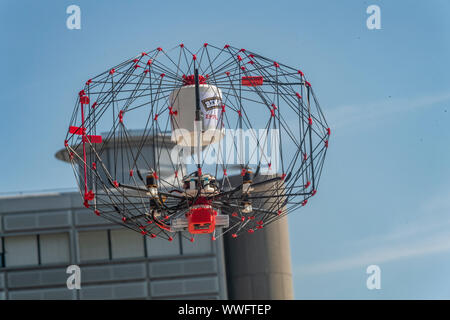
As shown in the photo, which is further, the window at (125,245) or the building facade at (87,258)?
the window at (125,245)

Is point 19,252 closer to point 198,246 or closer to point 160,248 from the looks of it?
point 160,248

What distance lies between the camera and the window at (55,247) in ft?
170

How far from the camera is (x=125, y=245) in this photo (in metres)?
52.1

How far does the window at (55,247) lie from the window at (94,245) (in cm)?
79

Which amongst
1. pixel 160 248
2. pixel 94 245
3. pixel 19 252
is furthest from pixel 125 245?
pixel 19 252

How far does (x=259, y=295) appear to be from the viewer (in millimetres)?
51500

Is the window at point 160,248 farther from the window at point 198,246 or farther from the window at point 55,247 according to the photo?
the window at point 55,247

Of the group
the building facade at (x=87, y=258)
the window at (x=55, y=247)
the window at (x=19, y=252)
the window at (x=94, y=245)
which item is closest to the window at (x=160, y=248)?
the building facade at (x=87, y=258)

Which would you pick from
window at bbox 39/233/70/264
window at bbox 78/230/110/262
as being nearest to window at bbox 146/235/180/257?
window at bbox 78/230/110/262

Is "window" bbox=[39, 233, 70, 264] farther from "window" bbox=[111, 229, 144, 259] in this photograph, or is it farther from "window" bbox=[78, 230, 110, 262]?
"window" bbox=[111, 229, 144, 259]

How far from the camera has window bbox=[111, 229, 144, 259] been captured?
171ft

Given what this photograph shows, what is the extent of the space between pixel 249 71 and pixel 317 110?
1939 millimetres

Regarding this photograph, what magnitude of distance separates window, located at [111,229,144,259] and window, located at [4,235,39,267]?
431cm

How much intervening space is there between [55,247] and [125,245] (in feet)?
12.6
